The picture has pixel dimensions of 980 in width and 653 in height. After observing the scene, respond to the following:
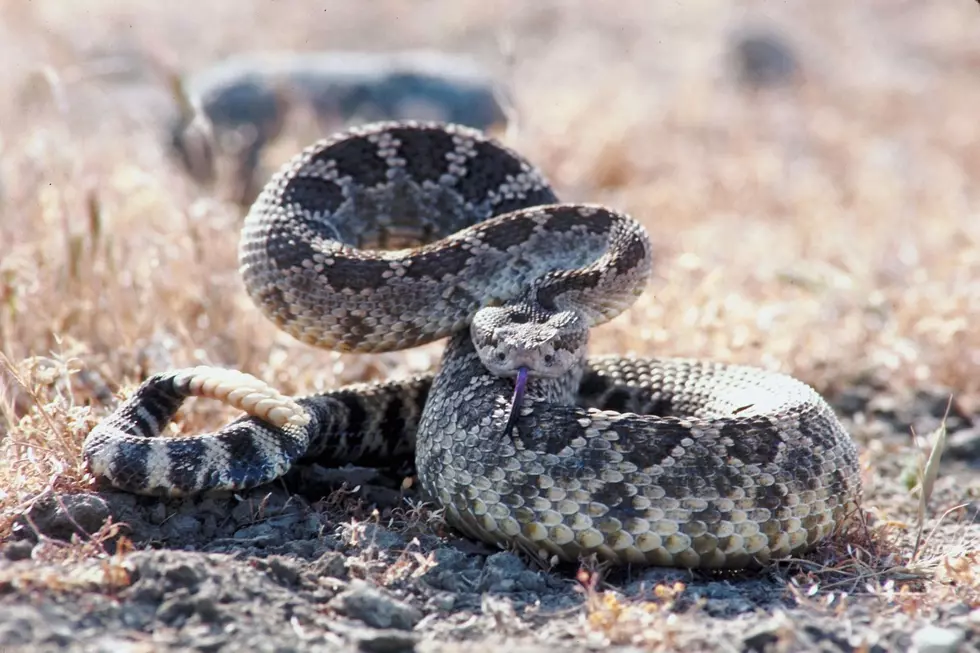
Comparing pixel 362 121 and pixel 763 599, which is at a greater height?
pixel 362 121

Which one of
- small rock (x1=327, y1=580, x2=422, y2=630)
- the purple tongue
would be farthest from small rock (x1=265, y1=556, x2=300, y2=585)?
the purple tongue

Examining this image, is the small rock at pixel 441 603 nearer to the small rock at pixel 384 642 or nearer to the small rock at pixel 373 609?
the small rock at pixel 373 609

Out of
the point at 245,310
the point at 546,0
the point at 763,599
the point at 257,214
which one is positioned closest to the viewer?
the point at 763,599

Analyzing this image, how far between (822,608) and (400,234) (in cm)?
312

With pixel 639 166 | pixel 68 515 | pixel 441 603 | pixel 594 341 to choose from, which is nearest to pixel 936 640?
pixel 441 603

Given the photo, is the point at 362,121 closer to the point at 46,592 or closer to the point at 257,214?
the point at 257,214

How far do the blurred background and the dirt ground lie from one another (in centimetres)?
3

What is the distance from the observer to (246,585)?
3.93 m

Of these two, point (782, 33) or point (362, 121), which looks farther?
point (782, 33)

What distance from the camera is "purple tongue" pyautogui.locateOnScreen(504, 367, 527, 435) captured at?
464 centimetres

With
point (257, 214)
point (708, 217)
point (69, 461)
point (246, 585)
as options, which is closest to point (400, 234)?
point (257, 214)

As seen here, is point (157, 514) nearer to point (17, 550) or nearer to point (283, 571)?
point (17, 550)

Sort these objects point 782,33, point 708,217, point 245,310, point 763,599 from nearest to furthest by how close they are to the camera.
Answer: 1. point 763,599
2. point 245,310
3. point 708,217
4. point 782,33

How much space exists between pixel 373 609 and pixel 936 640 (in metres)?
1.81
